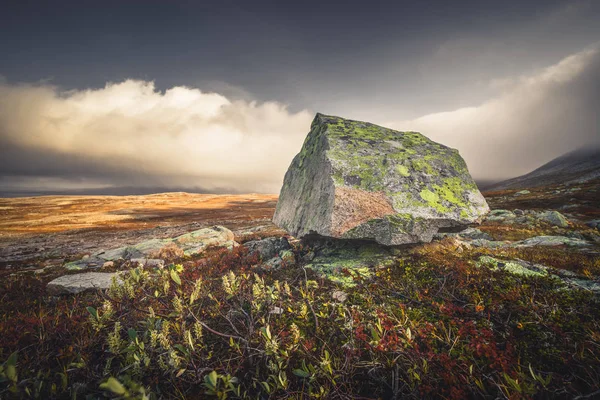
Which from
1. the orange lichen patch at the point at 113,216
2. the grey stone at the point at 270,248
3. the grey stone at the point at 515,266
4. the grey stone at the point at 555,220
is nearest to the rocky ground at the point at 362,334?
the grey stone at the point at 515,266

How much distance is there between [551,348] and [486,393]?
4.12ft

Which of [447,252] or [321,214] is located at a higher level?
[321,214]

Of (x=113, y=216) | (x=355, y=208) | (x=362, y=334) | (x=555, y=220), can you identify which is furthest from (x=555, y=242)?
(x=113, y=216)

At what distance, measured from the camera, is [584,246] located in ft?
29.4

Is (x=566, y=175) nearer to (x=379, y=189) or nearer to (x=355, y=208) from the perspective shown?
(x=379, y=189)

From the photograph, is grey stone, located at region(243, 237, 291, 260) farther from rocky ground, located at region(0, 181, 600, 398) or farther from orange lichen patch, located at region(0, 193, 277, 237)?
orange lichen patch, located at region(0, 193, 277, 237)

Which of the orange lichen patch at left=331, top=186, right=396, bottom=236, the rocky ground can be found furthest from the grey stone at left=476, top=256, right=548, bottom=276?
the orange lichen patch at left=331, top=186, right=396, bottom=236

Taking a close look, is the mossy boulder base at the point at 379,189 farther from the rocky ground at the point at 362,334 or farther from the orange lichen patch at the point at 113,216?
the orange lichen patch at the point at 113,216

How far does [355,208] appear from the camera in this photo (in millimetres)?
Result: 6258

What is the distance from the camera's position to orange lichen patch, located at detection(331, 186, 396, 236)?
6.04 m

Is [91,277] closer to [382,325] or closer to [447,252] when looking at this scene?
[382,325]

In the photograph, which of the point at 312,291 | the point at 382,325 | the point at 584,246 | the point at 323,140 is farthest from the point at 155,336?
the point at 584,246

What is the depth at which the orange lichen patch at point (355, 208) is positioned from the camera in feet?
19.8

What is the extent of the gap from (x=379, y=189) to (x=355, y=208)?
972 mm
